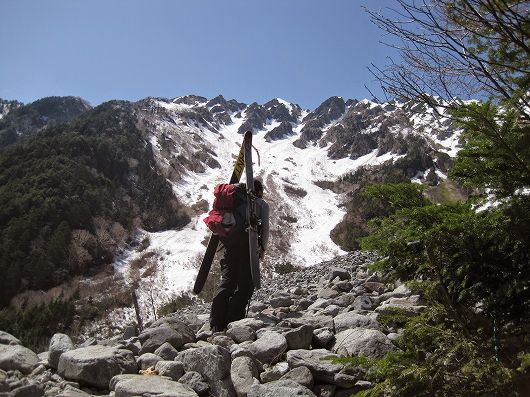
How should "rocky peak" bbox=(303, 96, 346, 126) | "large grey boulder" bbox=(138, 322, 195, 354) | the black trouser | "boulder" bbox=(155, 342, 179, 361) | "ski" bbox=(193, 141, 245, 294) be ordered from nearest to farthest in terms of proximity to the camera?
"boulder" bbox=(155, 342, 179, 361) → "large grey boulder" bbox=(138, 322, 195, 354) → the black trouser → "ski" bbox=(193, 141, 245, 294) → "rocky peak" bbox=(303, 96, 346, 126)

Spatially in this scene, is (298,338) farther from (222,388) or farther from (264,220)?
(264,220)

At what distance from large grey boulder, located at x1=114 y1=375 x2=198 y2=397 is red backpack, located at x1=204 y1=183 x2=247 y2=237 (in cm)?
211

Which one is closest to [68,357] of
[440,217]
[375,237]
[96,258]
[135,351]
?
[135,351]


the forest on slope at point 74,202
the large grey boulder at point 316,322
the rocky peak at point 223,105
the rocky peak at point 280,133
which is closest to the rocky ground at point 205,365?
the large grey boulder at point 316,322

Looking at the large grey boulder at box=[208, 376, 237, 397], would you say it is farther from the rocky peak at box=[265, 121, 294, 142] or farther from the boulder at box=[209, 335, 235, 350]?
the rocky peak at box=[265, 121, 294, 142]

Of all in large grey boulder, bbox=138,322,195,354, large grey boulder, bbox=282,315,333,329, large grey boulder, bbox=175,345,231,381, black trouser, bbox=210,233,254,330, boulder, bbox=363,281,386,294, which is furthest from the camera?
boulder, bbox=363,281,386,294

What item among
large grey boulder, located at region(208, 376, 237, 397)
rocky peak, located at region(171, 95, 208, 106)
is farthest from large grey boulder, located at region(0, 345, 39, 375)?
rocky peak, located at region(171, 95, 208, 106)

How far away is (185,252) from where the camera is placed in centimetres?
4322

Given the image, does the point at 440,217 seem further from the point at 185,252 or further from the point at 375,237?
the point at 185,252

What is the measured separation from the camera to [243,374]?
3.32 metres

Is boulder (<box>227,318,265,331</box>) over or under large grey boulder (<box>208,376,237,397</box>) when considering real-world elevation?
over

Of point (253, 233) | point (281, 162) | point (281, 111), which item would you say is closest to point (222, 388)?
point (253, 233)

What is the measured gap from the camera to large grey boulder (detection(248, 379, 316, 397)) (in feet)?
9.36

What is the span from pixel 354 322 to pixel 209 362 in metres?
1.66
